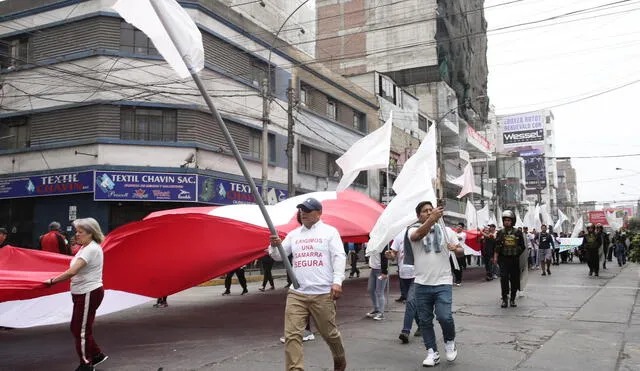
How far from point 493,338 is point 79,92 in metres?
19.5

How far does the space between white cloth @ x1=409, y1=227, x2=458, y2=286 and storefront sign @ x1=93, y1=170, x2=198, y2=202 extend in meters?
17.0

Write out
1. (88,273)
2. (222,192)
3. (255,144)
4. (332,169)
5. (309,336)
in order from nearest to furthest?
(88,273)
(309,336)
(222,192)
(255,144)
(332,169)

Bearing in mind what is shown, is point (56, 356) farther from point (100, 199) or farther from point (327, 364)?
point (100, 199)

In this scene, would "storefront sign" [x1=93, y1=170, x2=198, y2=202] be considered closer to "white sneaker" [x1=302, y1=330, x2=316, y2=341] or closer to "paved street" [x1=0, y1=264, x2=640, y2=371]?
"paved street" [x1=0, y1=264, x2=640, y2=371]

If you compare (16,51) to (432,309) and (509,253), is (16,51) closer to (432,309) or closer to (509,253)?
(509,253)

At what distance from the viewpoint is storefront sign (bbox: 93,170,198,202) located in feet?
69.3

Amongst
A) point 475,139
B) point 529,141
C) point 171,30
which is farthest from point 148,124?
point 529,141

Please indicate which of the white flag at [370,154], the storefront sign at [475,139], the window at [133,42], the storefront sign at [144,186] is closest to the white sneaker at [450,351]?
the white flag at [370,154]

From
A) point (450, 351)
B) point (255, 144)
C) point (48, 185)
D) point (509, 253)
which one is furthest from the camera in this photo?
point (255, 144)

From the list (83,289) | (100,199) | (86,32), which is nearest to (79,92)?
(86,32)

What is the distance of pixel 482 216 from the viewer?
79.2ft

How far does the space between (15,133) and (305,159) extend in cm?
1390

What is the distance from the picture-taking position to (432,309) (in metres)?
6.01

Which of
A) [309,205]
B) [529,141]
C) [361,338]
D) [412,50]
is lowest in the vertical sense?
[361,338]
